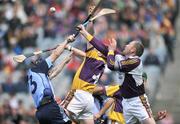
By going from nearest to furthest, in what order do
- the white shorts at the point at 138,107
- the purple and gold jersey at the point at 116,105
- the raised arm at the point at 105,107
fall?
the white shorts at the point at 138,107, the purple and gold jersey at the point at 116,105, the raised arm at the point at 105,107

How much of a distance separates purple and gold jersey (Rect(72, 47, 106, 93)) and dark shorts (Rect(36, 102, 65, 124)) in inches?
40.7

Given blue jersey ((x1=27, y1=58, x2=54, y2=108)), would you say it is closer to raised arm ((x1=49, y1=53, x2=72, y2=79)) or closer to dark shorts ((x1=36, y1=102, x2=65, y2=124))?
dark shorts ((x1=36, y1=102, x2=65, y2=124))

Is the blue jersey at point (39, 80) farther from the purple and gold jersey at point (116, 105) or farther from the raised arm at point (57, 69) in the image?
the purple and gold jersey at point (116, 105)

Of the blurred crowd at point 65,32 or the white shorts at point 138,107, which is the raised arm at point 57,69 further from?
the blurred crowd at point 65,32

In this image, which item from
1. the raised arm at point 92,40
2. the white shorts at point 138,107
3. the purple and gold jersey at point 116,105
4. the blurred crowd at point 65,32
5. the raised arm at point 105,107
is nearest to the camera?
the raised arm at point 92,40

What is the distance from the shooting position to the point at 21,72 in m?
27.8

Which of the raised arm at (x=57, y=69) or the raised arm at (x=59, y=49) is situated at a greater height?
the raised arm at (x=59, y=49)

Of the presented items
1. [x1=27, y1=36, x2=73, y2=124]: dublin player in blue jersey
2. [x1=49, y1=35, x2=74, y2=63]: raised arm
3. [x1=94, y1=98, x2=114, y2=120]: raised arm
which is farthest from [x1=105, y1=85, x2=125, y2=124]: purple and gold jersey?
[x1=49, y1=35, x2=74, y2=63]: raised arm

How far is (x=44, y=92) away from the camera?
1783 centimetres

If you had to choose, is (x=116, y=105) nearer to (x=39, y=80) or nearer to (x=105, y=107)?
(x=105, y=107)

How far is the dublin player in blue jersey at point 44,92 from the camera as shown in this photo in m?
17.8

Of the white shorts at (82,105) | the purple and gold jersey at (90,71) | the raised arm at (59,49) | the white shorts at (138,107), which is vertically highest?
the raised arm at (59,49)

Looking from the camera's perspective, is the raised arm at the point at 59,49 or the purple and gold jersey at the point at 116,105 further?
the purple and gold jersey at the point at 116,105

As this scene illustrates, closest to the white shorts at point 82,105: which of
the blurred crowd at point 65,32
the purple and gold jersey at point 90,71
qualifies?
the purple and gold jersey at point 90,71
